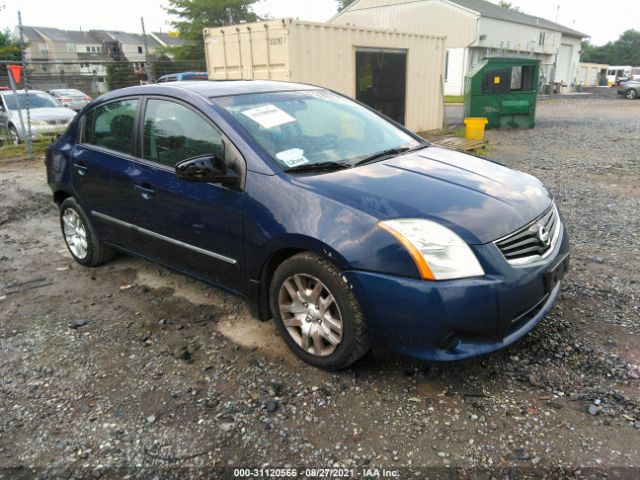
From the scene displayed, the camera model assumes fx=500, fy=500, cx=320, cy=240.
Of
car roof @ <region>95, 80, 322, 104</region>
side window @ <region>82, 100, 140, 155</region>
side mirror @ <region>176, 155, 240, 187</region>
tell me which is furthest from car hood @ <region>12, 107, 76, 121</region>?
A: side mirror @ <region>176, 155, 240, 187</region>

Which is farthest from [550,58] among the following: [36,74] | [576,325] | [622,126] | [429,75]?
[576,325]

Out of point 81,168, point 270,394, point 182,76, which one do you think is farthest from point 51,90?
point 270,394

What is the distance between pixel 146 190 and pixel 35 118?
409 inches

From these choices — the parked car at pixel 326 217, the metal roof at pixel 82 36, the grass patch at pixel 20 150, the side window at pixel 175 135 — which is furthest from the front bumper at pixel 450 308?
the metal roof at pixel 82 36

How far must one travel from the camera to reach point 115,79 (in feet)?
56.0

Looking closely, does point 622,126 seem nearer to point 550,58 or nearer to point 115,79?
point 115,79

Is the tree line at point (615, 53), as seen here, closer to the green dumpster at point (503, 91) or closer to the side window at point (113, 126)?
the green dumpster at point (503, 91)

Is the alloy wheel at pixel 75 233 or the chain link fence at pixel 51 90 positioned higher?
the chain link fence at pixel 51 90

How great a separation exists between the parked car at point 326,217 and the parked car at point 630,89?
34.0 m

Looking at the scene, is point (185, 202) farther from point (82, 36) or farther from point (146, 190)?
point (82, 36)

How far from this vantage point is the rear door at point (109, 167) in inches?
150

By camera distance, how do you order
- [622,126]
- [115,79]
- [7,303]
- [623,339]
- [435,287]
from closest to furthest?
[435,287], [623,339], [7,303], [622,126], [115,79]

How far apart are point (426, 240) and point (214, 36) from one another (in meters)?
9.51

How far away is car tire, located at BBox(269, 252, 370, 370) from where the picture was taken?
267 cm
